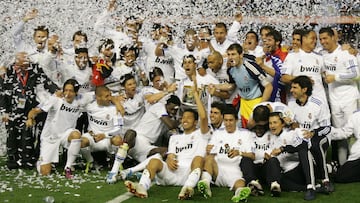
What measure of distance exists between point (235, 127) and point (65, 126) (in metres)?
2.21

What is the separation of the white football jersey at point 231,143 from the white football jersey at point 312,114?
60 centimetres

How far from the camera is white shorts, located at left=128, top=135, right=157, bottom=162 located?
24.1 ft

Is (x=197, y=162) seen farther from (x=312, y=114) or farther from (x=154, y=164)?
(x=312, y=114)

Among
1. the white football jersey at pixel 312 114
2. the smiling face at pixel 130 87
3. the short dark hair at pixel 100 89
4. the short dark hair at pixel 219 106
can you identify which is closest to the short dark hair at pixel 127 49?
the smiling face at pixel 130 87

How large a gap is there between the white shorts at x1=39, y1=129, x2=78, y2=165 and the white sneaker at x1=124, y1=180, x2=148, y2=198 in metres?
1.67

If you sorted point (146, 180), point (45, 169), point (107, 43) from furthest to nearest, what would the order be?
point (107, 43) → point (45, 169) → point (146, 180)

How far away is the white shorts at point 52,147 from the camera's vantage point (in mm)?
7371

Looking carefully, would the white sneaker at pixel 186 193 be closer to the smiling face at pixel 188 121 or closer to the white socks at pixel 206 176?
the white socks at pixel 206 176

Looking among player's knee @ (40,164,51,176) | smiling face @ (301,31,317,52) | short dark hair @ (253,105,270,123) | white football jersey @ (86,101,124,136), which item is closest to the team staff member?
player's knee @ (40,164,51,176)

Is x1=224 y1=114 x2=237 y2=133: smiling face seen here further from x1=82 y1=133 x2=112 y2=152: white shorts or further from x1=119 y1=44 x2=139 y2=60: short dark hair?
x1=119 y1=44 x2=139 y2=60: short dark hair

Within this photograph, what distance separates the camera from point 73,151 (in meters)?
7.21

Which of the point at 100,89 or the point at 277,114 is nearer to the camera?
the point at 277,114

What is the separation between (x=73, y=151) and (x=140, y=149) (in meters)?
0.76

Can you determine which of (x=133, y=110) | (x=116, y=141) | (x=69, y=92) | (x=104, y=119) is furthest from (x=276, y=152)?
(x=69, y=92)
